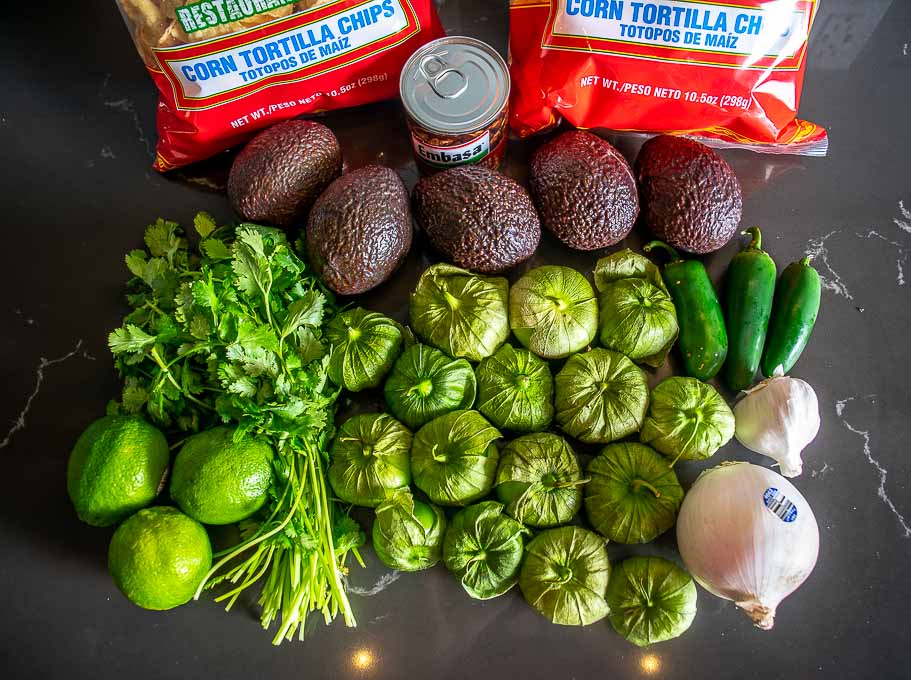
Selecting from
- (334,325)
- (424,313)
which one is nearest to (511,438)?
(424,313)

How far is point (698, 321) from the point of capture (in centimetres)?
128

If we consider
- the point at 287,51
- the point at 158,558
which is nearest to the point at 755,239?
the point at 287,51

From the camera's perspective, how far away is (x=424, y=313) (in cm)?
125

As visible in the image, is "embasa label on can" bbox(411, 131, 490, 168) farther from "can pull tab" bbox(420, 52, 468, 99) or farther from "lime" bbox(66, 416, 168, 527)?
"lime" bbox(66, 416, 168, 527)

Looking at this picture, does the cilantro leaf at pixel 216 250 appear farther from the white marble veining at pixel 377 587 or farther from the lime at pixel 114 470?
the white marble veining at pixel 377 587

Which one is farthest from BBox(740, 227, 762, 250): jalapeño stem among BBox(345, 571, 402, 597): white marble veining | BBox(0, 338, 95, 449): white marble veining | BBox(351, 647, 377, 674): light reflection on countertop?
BBox(0, 338, 95, 449): white marble veining

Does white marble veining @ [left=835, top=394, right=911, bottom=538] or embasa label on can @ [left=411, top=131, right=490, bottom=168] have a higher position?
embasa label on can @ [left=411, top=131, right=490, bottom=168]

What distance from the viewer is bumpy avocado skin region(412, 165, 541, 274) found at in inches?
49.5

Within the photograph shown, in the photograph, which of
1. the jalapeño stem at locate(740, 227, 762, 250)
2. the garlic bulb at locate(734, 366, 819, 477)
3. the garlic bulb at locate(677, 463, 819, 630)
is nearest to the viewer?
the garlic bulb at locate(677, 463, 819, 630)

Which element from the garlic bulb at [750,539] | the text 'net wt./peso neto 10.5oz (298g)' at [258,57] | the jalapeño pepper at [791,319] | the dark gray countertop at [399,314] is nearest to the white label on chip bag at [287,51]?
the text 'net wt./peso neto 10.5oz (298g)' at [258,57]

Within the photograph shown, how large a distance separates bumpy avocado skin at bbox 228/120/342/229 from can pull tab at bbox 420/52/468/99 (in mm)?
250

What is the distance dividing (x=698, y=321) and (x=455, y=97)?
63cm

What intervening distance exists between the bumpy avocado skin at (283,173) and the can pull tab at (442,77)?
0.82 ft

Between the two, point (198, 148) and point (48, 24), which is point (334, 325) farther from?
point (48, 24)
